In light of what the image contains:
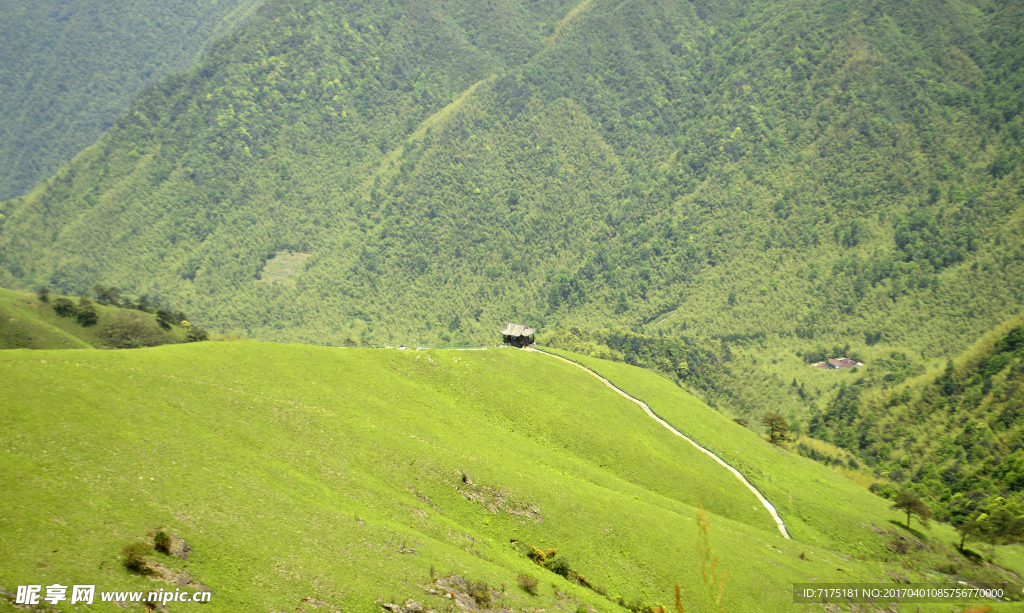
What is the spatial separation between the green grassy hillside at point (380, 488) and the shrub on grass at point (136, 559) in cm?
56

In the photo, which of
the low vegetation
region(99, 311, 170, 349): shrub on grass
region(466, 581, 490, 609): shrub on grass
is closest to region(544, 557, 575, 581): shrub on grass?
region(466, 581, 490, 609): shrub on grass

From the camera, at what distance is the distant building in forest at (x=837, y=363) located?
19375 cm

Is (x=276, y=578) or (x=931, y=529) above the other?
(x=276, y=578)

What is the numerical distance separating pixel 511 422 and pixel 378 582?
3903cm

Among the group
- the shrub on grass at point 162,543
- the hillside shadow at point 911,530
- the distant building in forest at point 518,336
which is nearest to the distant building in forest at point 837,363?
the hillside shadow at point 911,530

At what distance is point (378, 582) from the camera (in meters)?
44.4

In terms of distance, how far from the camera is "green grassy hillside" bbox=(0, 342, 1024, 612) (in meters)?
41.3

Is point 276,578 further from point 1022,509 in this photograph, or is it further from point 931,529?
point 1022,509

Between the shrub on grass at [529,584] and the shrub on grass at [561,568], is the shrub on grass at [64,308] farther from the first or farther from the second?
the shrub on grass at [529,584]

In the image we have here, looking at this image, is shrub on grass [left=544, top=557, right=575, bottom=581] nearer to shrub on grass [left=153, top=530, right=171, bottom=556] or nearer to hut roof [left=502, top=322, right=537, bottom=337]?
shrub on grass [left=153, top=530, right=171, bottom=556]

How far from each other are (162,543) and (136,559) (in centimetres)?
219

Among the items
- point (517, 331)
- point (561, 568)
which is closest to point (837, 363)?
point (517, 331)

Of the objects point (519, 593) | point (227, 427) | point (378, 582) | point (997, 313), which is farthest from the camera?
point (997, 313)

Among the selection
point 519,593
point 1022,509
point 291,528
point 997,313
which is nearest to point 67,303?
point 291,528
